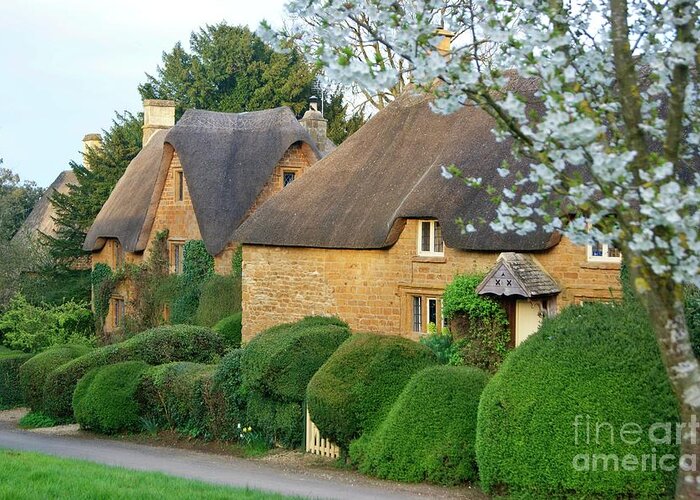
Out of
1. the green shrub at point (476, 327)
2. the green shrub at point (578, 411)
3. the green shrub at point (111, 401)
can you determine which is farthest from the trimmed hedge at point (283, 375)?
the green shrub at point (578, 411)

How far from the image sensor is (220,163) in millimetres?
30094

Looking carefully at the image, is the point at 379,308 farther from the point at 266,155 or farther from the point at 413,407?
the point at 266,155

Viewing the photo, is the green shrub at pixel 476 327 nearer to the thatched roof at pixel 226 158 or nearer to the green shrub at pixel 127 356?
the green shrub at pixel 127 356

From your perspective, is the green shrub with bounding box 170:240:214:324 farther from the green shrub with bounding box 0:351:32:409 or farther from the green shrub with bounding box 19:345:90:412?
the green shrub with bounding box 19:345:90:412

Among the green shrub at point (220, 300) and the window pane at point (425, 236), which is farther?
the green shrub at point (220, 300)

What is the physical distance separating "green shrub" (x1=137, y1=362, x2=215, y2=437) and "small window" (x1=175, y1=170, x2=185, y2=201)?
11.4 m

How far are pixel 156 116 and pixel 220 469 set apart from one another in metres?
26.3

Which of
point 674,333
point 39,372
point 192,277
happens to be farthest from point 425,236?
point 674,333

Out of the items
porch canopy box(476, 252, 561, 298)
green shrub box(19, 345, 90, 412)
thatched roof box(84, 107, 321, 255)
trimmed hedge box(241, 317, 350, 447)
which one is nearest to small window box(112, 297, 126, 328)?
thatched roof box(84, 107, 321, 255)

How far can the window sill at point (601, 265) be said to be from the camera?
18.0 m

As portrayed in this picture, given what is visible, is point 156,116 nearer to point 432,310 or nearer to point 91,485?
point 432,310

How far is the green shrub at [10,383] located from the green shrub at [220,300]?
5.07 m

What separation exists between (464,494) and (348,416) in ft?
7.90

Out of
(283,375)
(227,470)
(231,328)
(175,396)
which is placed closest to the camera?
(227,470)
